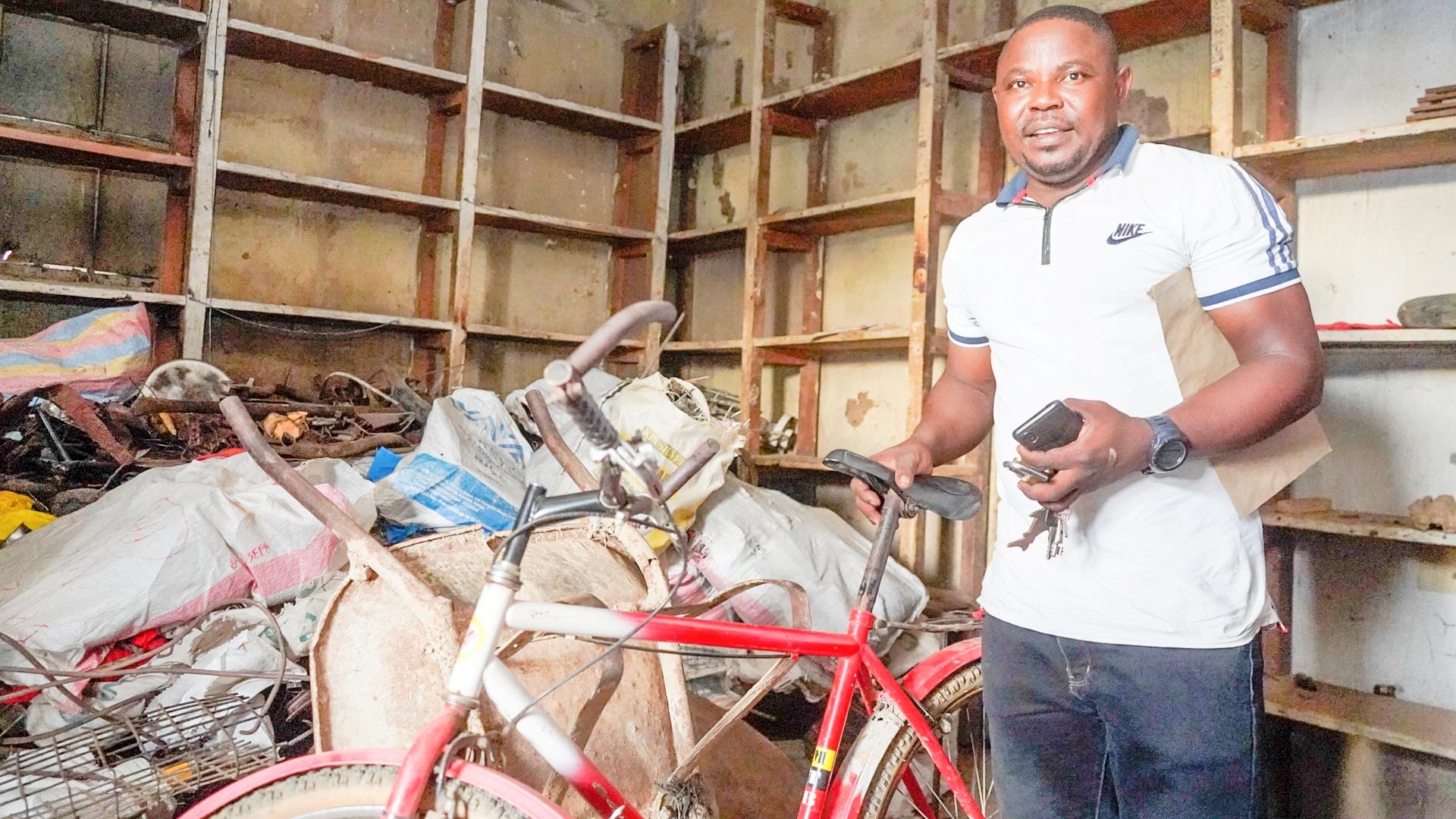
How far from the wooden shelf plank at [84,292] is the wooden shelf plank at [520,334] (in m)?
0.92

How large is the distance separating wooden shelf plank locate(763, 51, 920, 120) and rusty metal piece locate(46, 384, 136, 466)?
219 centimetres

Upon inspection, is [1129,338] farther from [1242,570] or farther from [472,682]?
[472,682]

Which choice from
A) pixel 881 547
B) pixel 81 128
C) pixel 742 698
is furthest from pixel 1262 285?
pixel 81 128

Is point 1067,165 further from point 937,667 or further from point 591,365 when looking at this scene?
point 937,667

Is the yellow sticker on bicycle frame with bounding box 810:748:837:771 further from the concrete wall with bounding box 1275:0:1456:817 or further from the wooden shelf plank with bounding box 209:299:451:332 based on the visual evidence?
the wooden shelf plank with bounding box 209:299:451:332

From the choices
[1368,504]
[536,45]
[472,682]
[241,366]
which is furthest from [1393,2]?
[241,366]

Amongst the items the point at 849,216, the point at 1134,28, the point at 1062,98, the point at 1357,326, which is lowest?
the point at 1357,326

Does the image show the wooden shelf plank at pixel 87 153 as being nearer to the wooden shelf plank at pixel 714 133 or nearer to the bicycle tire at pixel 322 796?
the wooden shelf plank at pixel 714 133

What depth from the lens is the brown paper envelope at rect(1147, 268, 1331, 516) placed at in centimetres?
112

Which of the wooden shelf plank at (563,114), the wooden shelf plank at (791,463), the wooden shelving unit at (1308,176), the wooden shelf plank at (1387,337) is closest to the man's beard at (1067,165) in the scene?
the wooden shelf plank at (1387,337)

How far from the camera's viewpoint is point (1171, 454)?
3.32 ft

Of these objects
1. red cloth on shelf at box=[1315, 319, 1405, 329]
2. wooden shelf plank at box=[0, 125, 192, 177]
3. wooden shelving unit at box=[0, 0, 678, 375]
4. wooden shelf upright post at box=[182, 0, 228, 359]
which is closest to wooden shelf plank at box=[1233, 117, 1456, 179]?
red cloth on shelf at box=[1315, 319, 1405, 329]

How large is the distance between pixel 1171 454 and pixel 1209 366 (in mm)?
184

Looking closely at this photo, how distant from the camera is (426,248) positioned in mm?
3639
